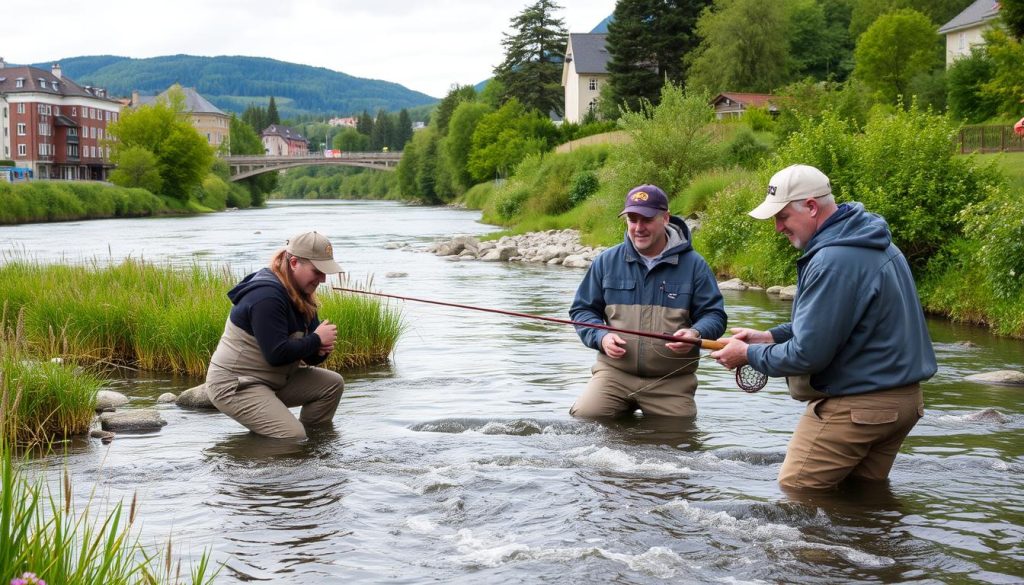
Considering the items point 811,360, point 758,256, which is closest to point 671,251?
point 811,360

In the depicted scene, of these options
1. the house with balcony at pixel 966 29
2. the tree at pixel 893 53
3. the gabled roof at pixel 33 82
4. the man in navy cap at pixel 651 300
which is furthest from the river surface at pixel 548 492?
the gabled roof at pixel 33 82

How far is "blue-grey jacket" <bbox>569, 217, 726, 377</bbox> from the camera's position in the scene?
320 inches

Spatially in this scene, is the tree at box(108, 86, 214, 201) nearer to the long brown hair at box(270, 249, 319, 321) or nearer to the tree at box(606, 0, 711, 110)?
the tree at box(606, 0, 711, 110)

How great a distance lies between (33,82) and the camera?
354ft

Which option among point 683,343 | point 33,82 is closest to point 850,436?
point 683,343

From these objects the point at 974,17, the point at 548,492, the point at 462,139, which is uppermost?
the point at 974,17

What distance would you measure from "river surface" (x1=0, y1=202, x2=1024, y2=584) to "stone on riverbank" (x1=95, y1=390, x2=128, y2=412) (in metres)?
0.24

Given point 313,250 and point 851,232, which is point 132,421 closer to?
point 313,250

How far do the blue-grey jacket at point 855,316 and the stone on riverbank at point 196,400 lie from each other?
5.98m

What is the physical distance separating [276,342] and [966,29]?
6975 centimetres

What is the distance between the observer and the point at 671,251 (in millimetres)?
8125

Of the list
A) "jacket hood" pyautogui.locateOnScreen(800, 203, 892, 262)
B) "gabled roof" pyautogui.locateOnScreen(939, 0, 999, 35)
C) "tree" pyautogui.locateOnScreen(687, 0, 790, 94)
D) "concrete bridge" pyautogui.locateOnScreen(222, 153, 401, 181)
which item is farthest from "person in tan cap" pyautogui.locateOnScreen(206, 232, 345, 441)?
"concrete bridge" pyautogui.locateOnScreen(222, 153, 401, 181)

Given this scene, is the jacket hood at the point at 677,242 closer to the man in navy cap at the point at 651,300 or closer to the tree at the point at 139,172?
the man in navy cap at the point at 651,300

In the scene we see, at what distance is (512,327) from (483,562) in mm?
11115
